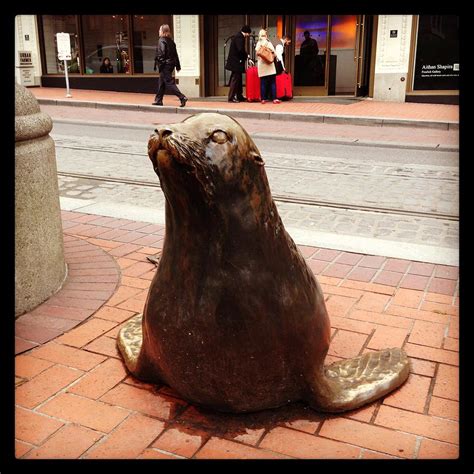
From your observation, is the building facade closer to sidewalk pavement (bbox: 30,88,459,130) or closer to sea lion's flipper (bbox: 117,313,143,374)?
sidewalk pavement (bbox: 30,88,459,130)

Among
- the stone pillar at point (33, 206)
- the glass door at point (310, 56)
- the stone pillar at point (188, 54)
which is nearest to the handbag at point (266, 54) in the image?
the glass door at point (310, 56)

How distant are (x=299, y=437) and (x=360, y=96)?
676 inches

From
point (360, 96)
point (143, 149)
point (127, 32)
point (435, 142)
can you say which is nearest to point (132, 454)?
point (143, 149)

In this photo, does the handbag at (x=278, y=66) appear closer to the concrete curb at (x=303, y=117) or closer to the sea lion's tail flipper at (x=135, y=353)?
the concrete curb at (x=303, y=117)

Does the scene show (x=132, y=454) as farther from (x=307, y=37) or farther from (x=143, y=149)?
(x=307, y=37)

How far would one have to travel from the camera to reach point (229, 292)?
226cm

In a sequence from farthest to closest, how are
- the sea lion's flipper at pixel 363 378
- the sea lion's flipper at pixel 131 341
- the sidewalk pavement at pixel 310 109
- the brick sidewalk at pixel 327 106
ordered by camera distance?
the brick sidewalk at pixel 327 106
the sidewalk pavement at pixel 310 109
the sea lion's flipper at pixel 131 341
the sea lion's flipper at pixel 363 378

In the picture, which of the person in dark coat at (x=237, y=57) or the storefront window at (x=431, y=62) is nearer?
the storefront window at (x=431, y=62)

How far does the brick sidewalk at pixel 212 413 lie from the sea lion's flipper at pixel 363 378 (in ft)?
0.19

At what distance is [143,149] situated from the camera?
32.6 ft

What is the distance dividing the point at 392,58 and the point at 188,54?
6.76 m

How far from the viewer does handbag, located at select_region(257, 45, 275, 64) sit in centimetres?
1541

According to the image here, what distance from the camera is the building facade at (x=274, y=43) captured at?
16297 mm

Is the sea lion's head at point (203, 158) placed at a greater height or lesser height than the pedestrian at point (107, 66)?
lesser
